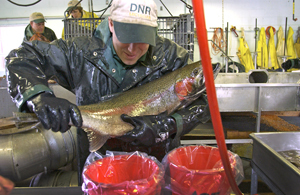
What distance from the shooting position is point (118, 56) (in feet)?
4.18

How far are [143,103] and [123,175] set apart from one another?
1.88 ft

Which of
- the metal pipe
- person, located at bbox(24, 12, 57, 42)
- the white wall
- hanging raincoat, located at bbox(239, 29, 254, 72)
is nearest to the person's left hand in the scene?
the metal pipe

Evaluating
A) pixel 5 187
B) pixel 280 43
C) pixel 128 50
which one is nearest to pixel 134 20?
pixel 128 50

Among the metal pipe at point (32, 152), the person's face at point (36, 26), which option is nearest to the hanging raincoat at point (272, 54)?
the person's face at point (36, 26)

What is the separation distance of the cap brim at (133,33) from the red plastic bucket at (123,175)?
573 millimetres

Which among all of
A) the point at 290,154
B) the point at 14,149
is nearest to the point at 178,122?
the point at 290,154

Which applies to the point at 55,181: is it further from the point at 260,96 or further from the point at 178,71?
the point at 260,96

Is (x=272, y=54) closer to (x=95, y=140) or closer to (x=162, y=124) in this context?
(x=162, y=124)

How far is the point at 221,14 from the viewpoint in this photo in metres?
6.98

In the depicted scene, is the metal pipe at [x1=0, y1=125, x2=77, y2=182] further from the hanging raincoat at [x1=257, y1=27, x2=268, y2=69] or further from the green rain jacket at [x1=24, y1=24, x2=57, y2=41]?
the hanging raincoat at [x1=257, y1=27, x2=268, y2=69]

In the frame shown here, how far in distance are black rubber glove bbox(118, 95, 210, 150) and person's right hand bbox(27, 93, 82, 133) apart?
266mm

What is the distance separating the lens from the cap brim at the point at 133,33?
101 cm

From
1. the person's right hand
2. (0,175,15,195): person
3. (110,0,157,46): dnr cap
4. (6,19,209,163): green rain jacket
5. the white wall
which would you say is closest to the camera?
(0,175,15,195): person

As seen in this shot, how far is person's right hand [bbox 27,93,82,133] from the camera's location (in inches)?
34.7
